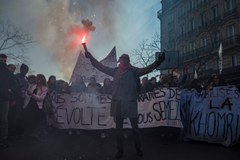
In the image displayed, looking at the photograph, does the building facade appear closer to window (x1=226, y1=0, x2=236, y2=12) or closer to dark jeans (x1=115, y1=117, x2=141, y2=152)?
window (x1=226, y1=0, x2=236, y2=12)

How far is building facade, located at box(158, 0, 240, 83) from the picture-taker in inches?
1580

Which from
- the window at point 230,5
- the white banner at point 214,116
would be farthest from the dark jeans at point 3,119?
the window at point 230,5

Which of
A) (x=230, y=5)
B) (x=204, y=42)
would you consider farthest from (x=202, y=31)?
(x=230, y=5)

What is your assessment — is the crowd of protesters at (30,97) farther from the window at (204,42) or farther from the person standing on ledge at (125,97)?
the window at (204,42)

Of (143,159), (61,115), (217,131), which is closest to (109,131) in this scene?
(61,115)

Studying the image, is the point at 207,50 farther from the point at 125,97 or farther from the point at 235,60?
the point at 125,97

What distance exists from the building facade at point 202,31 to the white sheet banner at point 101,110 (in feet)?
80.1

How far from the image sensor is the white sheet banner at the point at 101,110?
345 inches

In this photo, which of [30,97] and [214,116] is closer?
[214,116]

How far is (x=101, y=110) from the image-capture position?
9.52 metres

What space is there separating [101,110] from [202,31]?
1464 inches

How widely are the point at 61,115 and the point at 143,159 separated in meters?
4.29

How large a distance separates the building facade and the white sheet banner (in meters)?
24.4

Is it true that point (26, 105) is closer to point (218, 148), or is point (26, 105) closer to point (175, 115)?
point (175, 115)
